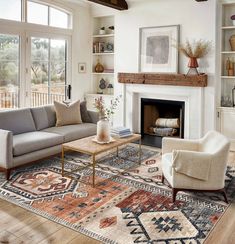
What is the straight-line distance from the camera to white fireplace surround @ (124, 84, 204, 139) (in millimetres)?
5820

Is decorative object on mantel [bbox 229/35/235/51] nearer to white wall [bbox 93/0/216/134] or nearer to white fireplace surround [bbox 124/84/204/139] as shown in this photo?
white wall [bbox 93/0/216/134]

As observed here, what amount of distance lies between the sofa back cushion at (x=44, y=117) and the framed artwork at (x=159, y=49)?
2116 mm

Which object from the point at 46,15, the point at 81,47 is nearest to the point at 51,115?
the point at 46,15

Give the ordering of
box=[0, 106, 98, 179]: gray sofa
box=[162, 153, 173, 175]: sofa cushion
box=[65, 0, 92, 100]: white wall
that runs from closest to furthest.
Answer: box=[162, 153, 173, 175]: sofa cushion → box=[0, 106, 98, 179]: gray sofa → box=[65, 0, 92, 100]: white wall

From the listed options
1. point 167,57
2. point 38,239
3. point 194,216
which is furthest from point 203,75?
point 38,239

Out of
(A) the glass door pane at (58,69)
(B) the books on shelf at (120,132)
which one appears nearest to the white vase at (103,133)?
(B) the books on shelf at (120,132)

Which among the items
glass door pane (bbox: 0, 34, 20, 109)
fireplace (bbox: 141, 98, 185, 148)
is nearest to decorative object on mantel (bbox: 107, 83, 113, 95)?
fireplace (bbox: 141, 98, 185, 148)

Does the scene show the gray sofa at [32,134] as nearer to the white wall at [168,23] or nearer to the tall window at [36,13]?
the white wall at [168,23]

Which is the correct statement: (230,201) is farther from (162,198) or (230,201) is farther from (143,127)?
(143,127)

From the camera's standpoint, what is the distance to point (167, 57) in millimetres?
6078

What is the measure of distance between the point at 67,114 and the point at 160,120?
2.13m

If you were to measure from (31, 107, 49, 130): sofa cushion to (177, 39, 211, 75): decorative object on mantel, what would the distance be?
8.98 feet

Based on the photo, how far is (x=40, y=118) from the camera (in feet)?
17.1

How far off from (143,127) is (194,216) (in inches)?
149
